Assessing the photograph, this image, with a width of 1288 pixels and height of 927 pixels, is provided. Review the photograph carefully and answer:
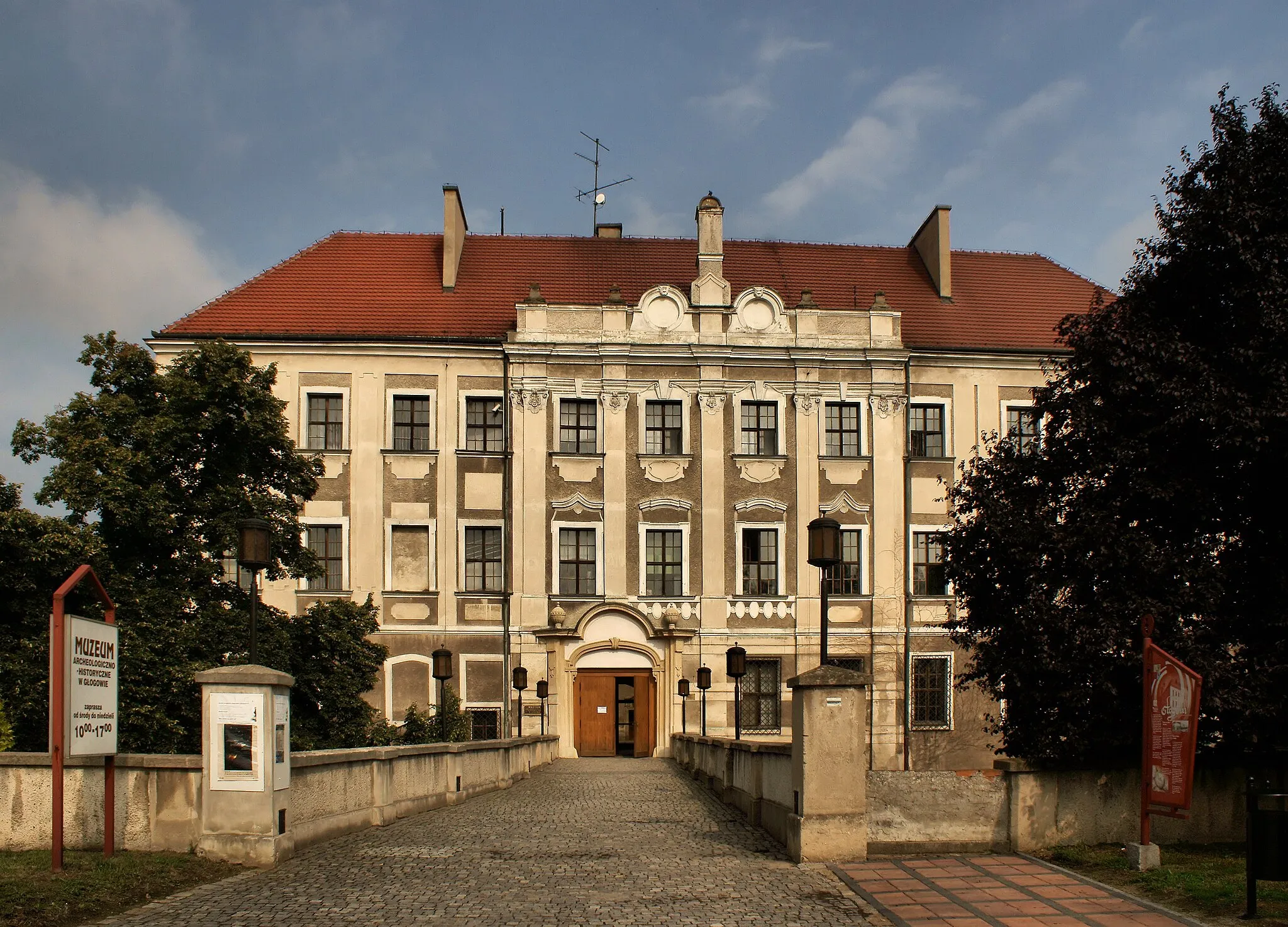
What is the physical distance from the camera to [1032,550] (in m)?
16.5

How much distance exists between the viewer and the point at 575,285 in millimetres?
37594

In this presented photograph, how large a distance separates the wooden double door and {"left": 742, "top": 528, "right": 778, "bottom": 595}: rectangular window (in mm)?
3877

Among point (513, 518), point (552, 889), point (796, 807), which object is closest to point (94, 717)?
point (552, 889)

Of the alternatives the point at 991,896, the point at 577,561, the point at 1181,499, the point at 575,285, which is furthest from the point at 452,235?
the point at 991,896

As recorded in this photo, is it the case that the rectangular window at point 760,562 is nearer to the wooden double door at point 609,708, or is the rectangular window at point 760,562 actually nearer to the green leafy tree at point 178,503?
the wooden double door at point 609,708

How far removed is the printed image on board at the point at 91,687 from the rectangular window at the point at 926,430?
89.1 feet

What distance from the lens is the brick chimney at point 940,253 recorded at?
1503 inches

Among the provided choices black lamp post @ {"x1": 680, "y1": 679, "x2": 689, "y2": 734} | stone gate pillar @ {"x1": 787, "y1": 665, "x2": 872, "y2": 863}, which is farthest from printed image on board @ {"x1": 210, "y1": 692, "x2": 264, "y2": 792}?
black lamp post @ {"x1": 680, "y1": 679, "x2": 689, "y2": 734}

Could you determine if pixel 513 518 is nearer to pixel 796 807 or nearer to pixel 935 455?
pixel 935 455

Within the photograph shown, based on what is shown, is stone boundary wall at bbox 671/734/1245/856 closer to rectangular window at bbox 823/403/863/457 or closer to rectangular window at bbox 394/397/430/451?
rectangular window at bbox 823/403/863/457

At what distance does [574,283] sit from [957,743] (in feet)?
58.2

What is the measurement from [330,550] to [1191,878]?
1041 inches

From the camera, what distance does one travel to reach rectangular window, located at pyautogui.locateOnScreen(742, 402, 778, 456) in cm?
3491

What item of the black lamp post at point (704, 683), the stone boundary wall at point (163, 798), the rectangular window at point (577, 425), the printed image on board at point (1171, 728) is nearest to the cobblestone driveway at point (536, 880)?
the stone boundary wall at point (163, 798)
